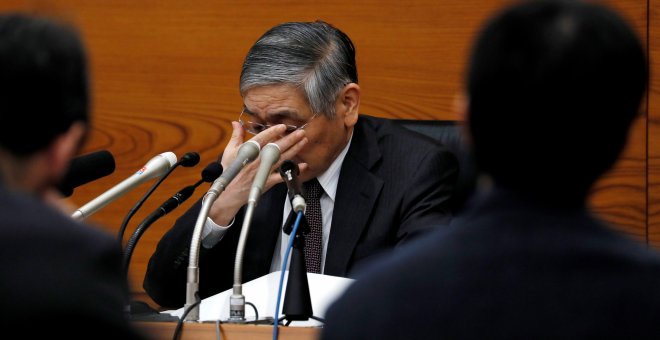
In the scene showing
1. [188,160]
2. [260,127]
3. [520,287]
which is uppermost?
[520,287]

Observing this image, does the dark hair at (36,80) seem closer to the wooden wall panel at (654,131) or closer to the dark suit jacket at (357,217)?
the dark suit jacket at (357,217)

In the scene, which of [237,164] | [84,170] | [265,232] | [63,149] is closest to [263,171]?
[237,164]

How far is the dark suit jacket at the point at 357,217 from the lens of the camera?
257 cm

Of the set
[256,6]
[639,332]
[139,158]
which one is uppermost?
[639,332]

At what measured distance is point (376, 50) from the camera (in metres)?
3.37

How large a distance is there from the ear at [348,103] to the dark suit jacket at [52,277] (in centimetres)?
182

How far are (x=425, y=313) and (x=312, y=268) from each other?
1726 mm

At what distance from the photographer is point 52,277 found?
34.1 inches

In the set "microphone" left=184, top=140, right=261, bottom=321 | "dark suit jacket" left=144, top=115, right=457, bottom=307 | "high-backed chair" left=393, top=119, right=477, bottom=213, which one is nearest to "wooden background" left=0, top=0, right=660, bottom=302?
"high-backed chair" left=393, top=119, right=477, bottom=213

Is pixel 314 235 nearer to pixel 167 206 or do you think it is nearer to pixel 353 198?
pixel 353 198

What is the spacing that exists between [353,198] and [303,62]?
37cm

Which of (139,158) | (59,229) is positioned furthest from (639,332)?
(139,158)

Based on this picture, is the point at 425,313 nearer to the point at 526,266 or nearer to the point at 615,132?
the point at 526,266

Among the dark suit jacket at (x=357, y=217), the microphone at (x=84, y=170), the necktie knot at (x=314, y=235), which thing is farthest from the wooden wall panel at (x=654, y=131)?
the microphone at (x=84, y=170)
